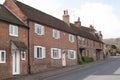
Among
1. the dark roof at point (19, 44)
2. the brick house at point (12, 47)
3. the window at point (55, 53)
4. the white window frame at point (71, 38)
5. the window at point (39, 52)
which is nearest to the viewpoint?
the brick house at point (12, 47)

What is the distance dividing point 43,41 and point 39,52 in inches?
77.6

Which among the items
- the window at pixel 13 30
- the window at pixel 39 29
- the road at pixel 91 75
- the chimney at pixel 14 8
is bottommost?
the road at pixel 91 75

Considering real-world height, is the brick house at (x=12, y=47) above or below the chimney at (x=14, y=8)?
below

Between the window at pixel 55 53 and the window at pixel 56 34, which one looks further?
the window at pixel 56 34

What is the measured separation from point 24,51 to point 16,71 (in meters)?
2.64

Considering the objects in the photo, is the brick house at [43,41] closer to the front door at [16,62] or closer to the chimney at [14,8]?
the chimney at [14,8]

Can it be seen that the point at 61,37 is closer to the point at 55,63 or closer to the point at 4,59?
the point at 55,63

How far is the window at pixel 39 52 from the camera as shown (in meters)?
32.5

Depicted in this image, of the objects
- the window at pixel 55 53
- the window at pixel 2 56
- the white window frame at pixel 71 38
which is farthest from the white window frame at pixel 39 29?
the white window frame at pixel 71 38

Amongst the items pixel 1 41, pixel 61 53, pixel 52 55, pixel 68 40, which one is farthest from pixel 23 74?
pixel 68 40

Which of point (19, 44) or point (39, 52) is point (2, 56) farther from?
point (39, 52)

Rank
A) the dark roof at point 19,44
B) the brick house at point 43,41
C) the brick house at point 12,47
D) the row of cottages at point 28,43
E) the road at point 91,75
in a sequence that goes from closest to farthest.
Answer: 1. the road at point 91,75
2. the brick house at point 12,47
3. the row of cottages at point 28,43
4. the dark roof at point 19,44
5. the brick house at point 43,41

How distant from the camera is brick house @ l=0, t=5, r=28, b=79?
25188mm

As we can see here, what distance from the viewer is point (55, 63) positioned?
3872 centimetres
